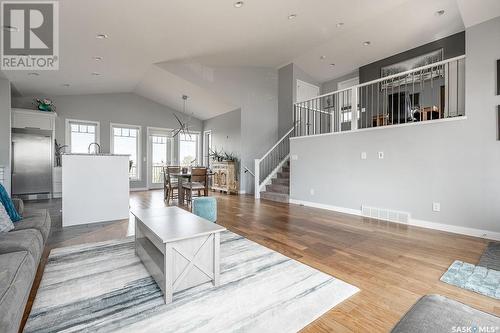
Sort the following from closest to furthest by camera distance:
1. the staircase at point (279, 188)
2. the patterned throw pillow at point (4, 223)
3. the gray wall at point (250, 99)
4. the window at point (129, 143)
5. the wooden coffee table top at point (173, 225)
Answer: the wooden coffee table top at point (173, 225) → the patterned throw pillow at point (4, 223) → the staircase at point (279, 188) → the gray wall at point (250, 99) → the window at point (129, 143)

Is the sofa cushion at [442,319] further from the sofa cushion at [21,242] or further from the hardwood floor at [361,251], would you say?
the sofa cushion at [21,242]

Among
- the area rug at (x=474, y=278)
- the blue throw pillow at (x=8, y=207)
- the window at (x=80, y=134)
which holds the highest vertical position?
the window at (x=80, y=134)

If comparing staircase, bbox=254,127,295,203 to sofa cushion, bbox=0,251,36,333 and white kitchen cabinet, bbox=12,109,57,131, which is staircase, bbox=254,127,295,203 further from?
white kitchen cabinet, bbox=12,109,57,131

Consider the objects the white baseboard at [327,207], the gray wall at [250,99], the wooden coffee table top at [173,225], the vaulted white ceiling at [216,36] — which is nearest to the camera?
the wooden coffee table top at [173,225]

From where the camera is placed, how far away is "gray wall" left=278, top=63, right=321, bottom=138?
7227mm

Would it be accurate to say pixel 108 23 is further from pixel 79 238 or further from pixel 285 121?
pixel 285 121

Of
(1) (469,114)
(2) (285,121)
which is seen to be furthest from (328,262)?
(2) (285,121)

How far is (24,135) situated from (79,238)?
15.4ft

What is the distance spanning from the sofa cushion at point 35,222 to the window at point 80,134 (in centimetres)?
564

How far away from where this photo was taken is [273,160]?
24.0 ft

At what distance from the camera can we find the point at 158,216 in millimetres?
2330

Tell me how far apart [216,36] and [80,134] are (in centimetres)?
574

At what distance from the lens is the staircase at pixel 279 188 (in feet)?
20.1

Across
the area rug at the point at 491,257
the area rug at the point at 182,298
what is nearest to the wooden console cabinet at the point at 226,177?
the area rug at the point at 182,298
